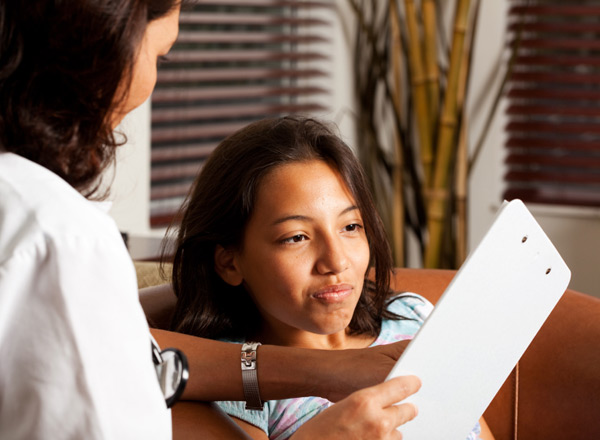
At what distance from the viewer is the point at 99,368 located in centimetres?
59

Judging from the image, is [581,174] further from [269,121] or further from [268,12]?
[269,121]

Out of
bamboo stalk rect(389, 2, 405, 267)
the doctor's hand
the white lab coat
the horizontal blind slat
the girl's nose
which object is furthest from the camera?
bamboo stalk rect(389, 2, 405, 267)

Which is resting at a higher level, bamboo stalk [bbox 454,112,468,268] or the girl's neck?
the girl's neck

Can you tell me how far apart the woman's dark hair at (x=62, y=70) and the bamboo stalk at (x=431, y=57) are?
2549 millimetres

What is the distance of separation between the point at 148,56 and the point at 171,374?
29 centimetres

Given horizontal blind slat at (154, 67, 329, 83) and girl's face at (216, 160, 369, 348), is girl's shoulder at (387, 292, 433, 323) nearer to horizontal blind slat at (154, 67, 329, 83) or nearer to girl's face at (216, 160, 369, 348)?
girl's face at (216, 160, 369, 348)

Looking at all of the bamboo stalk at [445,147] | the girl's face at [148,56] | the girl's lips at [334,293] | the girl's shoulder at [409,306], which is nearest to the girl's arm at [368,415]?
the girl's lips at [334,293]

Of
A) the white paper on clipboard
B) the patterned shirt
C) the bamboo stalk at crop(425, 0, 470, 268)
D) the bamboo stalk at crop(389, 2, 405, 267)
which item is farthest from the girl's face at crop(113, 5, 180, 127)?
the bamboo stalk at crop(389, 2, 405, 267)

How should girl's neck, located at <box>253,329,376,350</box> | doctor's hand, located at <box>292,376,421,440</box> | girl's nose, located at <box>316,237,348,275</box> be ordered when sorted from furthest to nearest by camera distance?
girl's neck, located at <box>253,329,376,350</box>
girl's nose, located at <box>316,237,348,275</box>
doctor's hand, located at <box>292,376,421,440</box>

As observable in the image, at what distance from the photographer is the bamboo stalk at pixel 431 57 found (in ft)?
10.2

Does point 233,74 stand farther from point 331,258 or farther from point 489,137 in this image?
point 331,258

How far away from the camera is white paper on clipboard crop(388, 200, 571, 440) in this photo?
34.5 inches

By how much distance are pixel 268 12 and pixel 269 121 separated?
1988mm

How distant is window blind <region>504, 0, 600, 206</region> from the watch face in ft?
8.46
